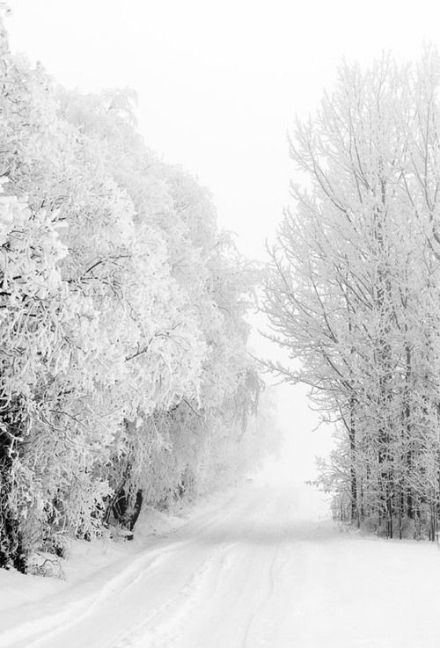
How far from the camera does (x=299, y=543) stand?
12656mm

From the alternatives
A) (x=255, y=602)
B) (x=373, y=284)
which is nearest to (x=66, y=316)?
(x=255, y=602)

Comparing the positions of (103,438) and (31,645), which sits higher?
(103,438)

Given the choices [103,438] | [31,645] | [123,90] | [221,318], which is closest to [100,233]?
[103,438]

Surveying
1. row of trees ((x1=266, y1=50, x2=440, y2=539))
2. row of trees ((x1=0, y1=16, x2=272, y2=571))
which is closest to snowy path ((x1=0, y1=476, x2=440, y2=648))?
row of trees ((x1=0, y1=16, x2=272, y2=571))

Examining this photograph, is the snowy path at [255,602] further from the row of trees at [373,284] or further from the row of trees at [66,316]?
the row of trees at [373,284]

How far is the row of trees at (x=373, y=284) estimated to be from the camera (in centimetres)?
1282

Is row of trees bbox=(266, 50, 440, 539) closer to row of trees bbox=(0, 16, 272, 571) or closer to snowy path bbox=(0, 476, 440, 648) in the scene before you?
snowy path bbox=(0, 476, 440, 648)

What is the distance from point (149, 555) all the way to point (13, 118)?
8.85m

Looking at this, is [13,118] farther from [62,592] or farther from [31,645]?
[62,592]

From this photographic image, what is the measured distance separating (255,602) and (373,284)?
8141mm

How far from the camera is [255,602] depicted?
777 cm

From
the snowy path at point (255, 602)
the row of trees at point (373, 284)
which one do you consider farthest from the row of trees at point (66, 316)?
the row of trees at point (373, 284)

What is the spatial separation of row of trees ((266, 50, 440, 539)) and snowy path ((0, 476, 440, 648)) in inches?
65.2

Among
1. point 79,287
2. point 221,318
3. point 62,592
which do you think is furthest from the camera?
point 221,318
